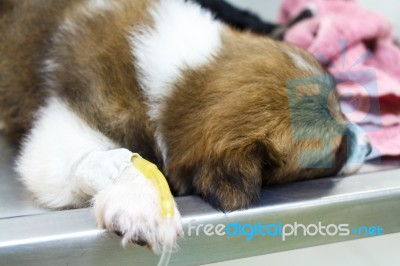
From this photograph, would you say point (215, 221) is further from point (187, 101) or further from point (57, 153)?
point (57, 153)

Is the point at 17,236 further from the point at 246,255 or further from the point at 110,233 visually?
the point at 246,255

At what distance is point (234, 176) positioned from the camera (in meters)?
1.28

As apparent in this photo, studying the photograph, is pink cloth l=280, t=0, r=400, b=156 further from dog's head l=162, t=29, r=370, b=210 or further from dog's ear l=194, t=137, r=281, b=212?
dog's ear l=194, t=137, r=281, b=212

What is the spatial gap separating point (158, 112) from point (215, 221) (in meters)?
0.41

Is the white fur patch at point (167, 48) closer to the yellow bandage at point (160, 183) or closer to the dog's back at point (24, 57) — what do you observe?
the yellow bandage at point (160, 183)

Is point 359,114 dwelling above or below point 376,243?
above

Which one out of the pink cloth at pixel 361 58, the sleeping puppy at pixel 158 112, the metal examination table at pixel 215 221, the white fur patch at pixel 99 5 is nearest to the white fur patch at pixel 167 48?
the sleeping puppy at pixel 158 112

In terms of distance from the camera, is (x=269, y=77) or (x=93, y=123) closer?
(x=269, y=77)

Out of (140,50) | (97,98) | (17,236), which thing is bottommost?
(17,236)

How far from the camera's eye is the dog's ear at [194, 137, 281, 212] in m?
1.23

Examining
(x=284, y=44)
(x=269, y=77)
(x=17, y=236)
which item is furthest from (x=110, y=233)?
(x=284, y=44)

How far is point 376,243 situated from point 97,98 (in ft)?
2.78

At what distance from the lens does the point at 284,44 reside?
164 cm

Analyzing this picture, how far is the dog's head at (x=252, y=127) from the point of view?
130 centimetres
